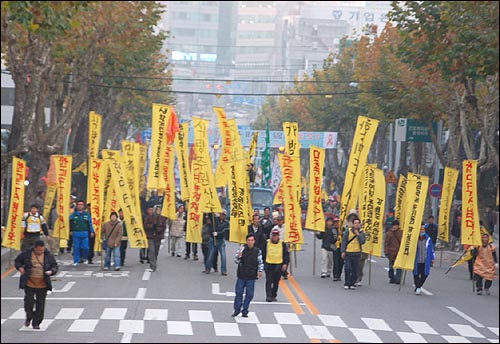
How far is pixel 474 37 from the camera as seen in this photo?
23.3 metres

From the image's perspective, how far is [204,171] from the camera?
1014 inches

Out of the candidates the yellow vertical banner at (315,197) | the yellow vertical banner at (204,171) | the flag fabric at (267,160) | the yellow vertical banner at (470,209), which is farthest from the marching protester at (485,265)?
the flag fabric at (267,160)

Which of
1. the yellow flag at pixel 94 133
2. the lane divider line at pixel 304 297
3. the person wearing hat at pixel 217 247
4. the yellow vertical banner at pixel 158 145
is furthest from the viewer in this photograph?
the yellow flag at pixel 94 133

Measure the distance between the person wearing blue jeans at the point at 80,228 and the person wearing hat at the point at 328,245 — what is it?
5.86 meters

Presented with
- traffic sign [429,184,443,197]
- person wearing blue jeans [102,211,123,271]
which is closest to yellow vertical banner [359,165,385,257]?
person wearing blue jeans [102,211,123,271]

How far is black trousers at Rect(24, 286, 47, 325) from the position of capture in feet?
51.6

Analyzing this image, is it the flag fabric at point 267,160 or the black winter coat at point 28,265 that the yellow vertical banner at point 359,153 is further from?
the flag fabric at point 267,160

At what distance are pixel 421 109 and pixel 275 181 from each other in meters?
11.9

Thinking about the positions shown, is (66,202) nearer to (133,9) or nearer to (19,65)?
(19,65)

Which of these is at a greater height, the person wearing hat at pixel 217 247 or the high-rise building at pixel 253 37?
the high-rise building at pixel 253 37

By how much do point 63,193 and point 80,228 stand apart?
103 cm

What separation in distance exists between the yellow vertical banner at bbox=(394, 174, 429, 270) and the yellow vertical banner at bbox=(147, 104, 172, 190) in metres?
6.46

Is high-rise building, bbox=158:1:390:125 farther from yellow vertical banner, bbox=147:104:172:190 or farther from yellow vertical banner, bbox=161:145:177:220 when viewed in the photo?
yellow vertical banner, bbox=147:104:172:190

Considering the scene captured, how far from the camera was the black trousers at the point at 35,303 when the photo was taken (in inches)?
619
